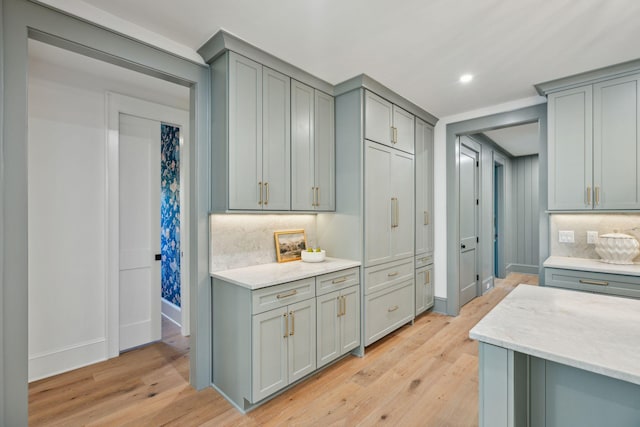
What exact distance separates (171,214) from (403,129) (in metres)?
3.20

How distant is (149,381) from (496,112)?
15.0ft

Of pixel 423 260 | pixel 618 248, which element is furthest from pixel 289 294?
pixel 618 248

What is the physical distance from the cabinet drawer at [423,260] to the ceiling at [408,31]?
210cm

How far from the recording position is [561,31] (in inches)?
86.3

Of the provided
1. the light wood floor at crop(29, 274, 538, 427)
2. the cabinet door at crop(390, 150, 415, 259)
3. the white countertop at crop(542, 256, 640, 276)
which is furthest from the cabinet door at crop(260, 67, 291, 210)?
the white countertop at crop(542, 256, 640, 276)

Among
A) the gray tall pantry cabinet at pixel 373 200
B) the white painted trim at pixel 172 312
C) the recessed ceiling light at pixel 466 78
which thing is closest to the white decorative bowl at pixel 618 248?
the gray tall pantry cabinet at pixel 373 200

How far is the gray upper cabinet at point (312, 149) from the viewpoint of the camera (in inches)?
109

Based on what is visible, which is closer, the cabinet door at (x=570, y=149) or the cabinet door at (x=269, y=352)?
the cabinet door at (x=269, y=352)

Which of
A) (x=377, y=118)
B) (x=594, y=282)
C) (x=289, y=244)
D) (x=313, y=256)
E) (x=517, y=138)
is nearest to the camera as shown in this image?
(x=594, y=282)

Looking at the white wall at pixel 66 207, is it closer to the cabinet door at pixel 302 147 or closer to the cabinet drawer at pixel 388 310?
the cabinet door at pixel 302 147

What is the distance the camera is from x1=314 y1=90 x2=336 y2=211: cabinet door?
2979mm

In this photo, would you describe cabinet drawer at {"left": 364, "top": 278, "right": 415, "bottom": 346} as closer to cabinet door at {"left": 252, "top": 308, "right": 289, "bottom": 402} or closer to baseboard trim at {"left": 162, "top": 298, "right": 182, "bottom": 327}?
cabinet door at {"left": 252, "top": 308, "right": 289, "bottom": 402}

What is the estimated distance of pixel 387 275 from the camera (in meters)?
3.29

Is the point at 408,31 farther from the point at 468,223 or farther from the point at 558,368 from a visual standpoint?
the point at 468,223
